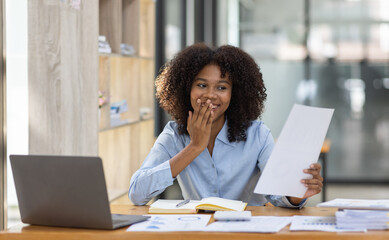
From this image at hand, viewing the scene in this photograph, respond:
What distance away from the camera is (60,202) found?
1829 millimetres

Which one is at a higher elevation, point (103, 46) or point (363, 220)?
point (103, 46)

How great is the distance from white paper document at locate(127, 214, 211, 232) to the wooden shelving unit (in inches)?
74.0

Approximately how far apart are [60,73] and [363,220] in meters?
1.91

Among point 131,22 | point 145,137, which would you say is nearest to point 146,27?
point 131,22

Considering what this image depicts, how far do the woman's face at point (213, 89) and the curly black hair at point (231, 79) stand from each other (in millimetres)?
23

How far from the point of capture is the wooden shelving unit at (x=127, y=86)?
4.05 meters

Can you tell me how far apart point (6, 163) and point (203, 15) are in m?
4.64

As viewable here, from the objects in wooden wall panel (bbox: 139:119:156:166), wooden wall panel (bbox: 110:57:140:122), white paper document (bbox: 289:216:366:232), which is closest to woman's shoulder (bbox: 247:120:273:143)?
white paper document (bbox: 289:216:366:232)

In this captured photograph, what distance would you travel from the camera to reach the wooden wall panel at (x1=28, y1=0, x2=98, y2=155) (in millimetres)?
3209

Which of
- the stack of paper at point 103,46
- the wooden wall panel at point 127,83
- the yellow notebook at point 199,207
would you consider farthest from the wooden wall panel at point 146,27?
the yellow notebook at point 199,207

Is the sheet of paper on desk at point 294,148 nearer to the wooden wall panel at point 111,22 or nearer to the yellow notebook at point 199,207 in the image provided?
the yellow notebook at point 199,207

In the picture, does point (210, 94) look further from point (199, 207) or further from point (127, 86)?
point (127, 86)

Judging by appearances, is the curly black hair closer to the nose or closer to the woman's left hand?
the nose

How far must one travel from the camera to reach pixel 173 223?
1930mm
